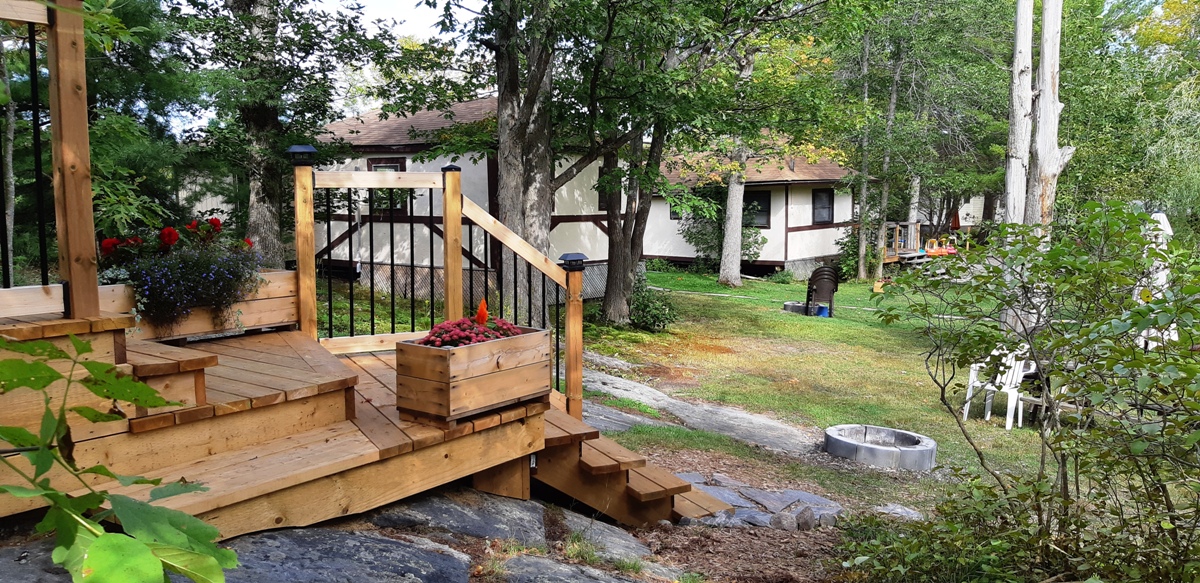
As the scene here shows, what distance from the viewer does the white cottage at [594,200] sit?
16.6 metres

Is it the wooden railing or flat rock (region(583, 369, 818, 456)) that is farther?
flat rock (region(583, 369, 818, 456))

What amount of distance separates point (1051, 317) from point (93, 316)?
13.8ft

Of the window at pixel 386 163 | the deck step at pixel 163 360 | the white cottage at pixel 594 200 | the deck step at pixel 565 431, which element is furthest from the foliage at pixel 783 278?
the deck step at pixel 163 360

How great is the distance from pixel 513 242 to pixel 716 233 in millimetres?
19674

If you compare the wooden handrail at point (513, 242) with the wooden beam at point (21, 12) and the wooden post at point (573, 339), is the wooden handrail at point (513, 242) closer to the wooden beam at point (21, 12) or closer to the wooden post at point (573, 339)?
the wooden post at point (573, 339)

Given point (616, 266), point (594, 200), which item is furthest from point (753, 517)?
point (594, 200)

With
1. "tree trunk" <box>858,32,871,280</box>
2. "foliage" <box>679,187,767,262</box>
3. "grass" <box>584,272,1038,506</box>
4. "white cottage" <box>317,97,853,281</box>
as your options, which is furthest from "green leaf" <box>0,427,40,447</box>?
"foliage" <box>679,187,767,262</box>

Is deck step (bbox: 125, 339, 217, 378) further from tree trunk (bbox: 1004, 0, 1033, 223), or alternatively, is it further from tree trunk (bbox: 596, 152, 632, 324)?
tree trunk (bbox: 596, 152, 632, 324)

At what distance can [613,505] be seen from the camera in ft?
16.4

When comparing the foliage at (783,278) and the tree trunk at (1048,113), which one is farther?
the foliage at (783,278)

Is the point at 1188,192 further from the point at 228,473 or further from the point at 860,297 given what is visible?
the point at 228,473

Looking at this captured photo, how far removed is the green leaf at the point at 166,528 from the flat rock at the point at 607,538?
335 centimetres

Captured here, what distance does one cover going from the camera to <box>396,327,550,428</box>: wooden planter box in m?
4.01

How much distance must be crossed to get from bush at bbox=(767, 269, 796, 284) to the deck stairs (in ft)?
62.0
